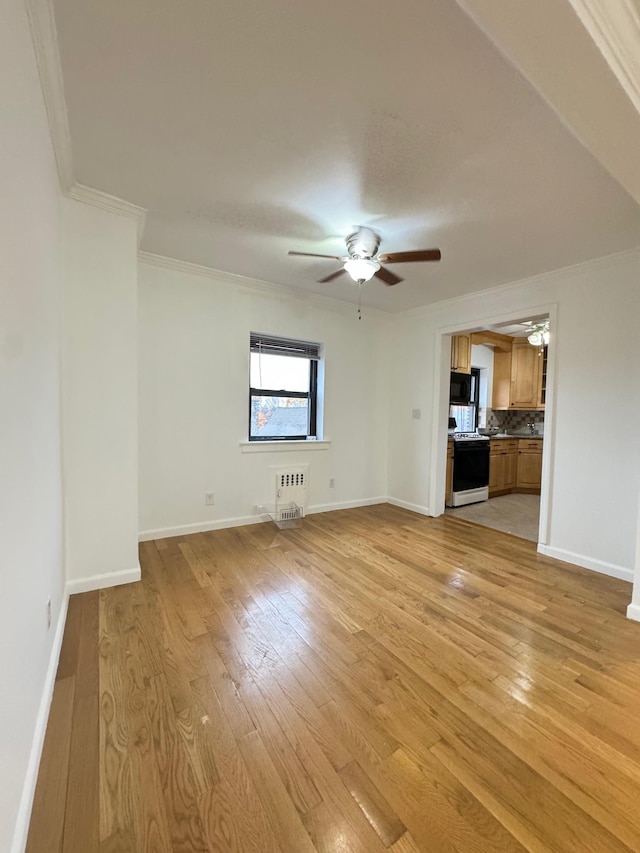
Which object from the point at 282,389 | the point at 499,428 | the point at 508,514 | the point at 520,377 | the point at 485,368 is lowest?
the point at 508,514

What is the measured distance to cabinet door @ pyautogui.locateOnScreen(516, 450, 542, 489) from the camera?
557cm

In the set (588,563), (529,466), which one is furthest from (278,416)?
(529,466)

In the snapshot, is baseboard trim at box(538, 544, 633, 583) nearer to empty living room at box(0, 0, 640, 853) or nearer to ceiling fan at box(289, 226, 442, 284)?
empty living room at box(0, 0, 640, 853)

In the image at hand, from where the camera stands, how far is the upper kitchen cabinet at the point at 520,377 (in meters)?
5.81

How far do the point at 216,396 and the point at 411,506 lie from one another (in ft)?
8.96

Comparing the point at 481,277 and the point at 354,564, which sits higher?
the point at 481,277

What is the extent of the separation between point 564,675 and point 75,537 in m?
2.87

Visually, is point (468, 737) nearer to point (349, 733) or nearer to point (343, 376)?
point (349, 733)

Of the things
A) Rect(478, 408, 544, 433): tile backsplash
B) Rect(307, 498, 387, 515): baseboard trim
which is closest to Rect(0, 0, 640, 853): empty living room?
Rect(307, 498, 387, 515): baseboard trim

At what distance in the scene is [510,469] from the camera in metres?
5.59

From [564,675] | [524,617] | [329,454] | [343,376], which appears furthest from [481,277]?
[564,675]

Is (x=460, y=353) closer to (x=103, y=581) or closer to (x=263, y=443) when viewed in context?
(x=263, y=443)

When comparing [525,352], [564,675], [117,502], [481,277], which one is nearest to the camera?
[564,675]

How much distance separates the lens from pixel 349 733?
1.39 metres
